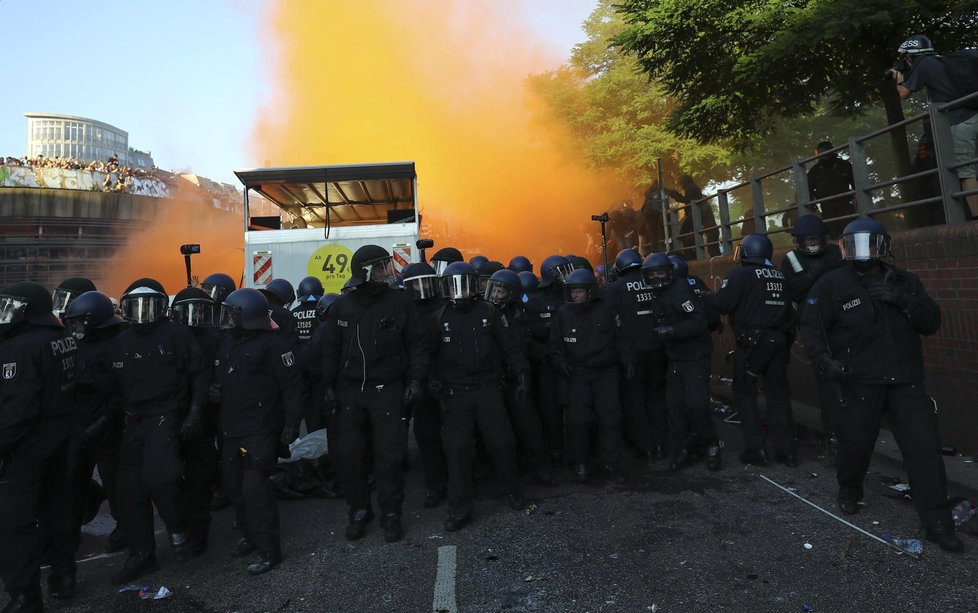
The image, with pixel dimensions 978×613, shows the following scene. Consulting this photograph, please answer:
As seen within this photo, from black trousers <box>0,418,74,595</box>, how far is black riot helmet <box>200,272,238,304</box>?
9.50ft

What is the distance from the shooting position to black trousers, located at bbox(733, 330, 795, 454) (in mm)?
5355

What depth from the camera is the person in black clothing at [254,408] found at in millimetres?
3969

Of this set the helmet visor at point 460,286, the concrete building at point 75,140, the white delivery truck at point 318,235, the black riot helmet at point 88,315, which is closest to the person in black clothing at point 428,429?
the helmet visor at point 460,286

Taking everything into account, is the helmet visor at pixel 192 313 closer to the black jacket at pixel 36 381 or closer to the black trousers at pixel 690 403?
the black jacket at pixel 36 381

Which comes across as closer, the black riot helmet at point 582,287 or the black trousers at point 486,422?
the black trousers at point 486,422

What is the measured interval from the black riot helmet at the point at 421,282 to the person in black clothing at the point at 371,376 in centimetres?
83

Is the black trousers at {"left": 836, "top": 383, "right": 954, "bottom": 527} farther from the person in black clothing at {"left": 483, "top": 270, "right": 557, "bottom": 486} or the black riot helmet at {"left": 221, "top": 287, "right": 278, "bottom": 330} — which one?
the black riot helmet at {"left": 221, "top": 287, "right": 278, "bottom": 330}

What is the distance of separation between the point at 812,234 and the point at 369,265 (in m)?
3.96

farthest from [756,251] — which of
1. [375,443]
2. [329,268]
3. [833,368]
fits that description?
[329,268]

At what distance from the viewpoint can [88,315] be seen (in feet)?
14.2

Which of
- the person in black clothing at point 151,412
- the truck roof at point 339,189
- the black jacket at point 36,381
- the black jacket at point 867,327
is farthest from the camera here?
the truck roof at point 339,189

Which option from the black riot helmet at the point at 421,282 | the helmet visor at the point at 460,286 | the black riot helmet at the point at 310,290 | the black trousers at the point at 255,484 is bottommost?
the black trousers at the point at 255,484

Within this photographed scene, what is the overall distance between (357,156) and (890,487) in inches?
1132

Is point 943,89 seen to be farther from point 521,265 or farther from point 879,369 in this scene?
point 521,265
